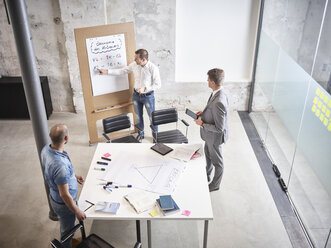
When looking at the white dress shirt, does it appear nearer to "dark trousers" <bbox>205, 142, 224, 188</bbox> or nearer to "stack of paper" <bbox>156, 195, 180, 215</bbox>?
"dark trousers" <bbox>205, 142, 224, 188</bbox>

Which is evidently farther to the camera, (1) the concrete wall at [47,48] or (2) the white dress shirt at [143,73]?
(1) the concrete wall at [47,48]

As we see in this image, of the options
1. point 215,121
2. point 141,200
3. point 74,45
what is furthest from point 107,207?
point 74,45

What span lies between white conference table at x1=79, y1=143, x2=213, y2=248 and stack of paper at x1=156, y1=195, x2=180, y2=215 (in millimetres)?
44

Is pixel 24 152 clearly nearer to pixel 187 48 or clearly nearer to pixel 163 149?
pixel 163 149

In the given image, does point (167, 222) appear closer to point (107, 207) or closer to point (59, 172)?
point (107, 207)

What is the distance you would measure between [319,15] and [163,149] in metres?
2.64

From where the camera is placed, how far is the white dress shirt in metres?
5.93

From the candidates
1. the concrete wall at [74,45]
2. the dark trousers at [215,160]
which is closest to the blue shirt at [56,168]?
the dark trousers at [215,160]

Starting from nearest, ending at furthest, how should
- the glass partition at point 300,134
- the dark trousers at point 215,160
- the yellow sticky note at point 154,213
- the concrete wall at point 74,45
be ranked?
the yellow sticky note at point 154,213 → the glass partition at point 300,134 → the dark trousers at point 215,160 → the concrete wall at point 74,45

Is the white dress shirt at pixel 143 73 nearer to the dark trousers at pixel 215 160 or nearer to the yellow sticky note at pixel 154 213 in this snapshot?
the dark trousers at pixel 215 160

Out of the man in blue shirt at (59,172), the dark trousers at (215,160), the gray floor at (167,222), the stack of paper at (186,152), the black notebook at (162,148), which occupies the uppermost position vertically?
the man in blue shirt at (59,172)

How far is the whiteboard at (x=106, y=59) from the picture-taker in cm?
577

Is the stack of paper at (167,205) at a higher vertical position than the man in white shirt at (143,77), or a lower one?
lower

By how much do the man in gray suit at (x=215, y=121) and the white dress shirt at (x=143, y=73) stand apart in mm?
1470
